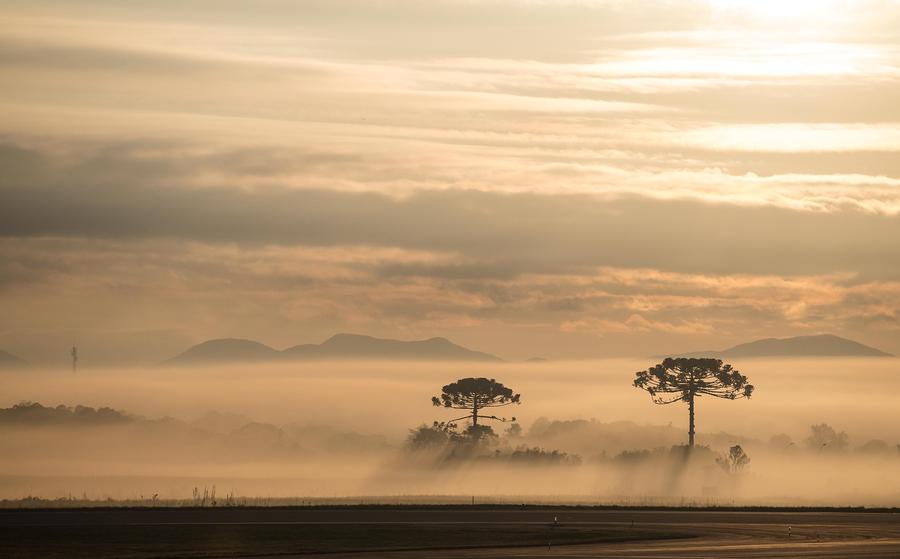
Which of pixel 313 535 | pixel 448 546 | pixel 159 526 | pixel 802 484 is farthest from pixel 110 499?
pixel 802 484

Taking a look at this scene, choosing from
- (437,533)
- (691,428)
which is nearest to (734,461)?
(691,428)

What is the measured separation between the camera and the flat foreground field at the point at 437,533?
87250mm

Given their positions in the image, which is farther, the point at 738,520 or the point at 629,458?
the point at 629,458

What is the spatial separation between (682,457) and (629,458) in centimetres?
1358

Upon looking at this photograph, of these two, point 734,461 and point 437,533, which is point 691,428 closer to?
point 734,461

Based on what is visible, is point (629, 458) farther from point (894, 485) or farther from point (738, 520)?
point (738, 520)

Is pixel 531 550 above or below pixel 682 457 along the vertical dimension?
below

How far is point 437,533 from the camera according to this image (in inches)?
3880

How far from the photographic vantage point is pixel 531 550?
87500 millimetres

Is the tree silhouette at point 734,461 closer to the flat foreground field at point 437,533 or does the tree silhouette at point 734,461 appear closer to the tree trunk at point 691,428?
the tree trunk at point 691,428

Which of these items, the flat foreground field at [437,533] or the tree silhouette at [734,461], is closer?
the flat foreground field at [437,533]

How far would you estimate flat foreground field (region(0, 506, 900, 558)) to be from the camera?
87.2 meters

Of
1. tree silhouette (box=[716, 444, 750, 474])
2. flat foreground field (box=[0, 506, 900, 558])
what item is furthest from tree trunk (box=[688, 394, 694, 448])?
flat foreground field (box=[0, 506, 900, 558])

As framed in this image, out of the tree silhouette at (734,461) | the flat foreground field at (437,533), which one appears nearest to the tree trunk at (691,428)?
the tree silhouette at (734,461)
